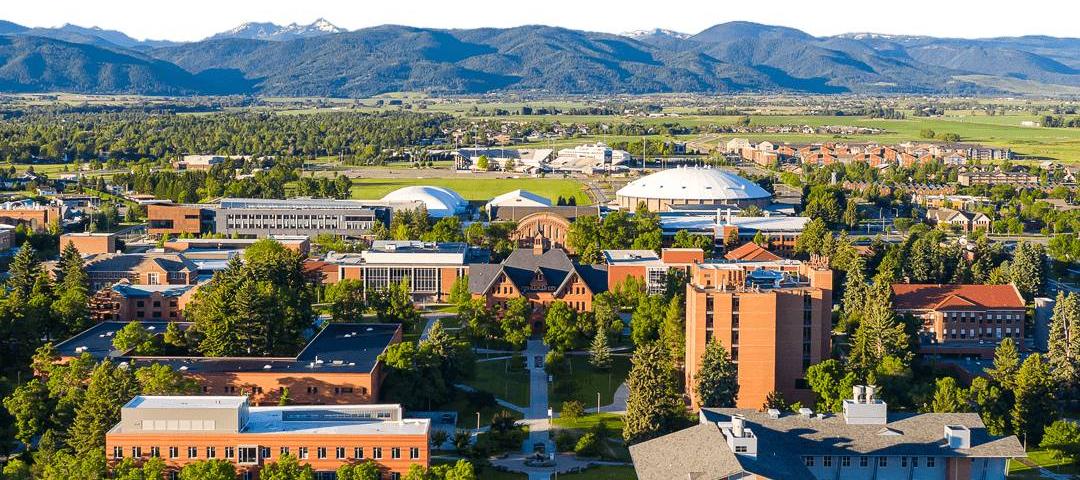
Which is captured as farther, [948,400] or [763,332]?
[763,332]

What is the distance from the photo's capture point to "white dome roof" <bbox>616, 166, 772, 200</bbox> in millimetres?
88062

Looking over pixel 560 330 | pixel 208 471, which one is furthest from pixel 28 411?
pixel 560 330

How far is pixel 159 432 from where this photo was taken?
3019 cm

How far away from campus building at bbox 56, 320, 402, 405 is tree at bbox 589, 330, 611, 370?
666 cm

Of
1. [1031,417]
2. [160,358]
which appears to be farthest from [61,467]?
[1031,417]

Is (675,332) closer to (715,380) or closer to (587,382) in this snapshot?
(587,382)

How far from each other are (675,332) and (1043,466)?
11873 millimetres

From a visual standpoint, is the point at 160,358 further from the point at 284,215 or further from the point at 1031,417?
the point at 284,215

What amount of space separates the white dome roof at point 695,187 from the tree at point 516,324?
41417 millimetres

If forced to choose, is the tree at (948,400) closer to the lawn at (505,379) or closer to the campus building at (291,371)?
the lawn at (505,379)

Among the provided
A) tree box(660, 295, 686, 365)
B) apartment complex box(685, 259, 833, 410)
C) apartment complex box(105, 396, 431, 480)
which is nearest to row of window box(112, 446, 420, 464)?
apartment complex box(105, 396, 431, 480)

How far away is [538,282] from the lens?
170 feet

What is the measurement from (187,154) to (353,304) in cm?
8376

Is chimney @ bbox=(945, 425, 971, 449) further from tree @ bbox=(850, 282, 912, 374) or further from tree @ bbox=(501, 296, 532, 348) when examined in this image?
tree @ bbox=(501, 296, 532, 348)
